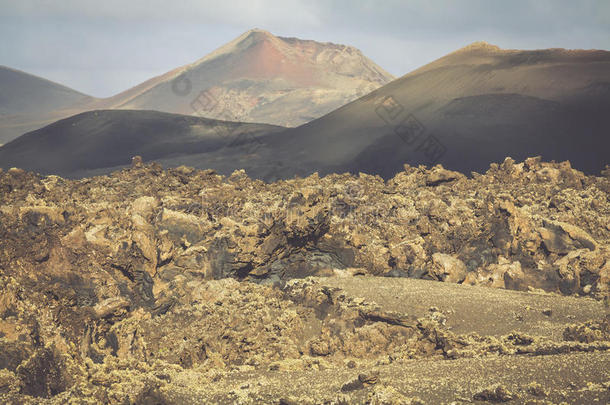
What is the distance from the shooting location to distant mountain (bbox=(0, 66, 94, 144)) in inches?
3469

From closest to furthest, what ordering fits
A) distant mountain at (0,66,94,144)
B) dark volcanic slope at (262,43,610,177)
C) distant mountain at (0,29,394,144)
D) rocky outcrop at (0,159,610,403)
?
rocky outcrop at (0,159,610,403)
dark volcanic slope at (262,43,610,177)
distant mountain at (0,29,394,144)
distant mountain at (0,66,94,144)

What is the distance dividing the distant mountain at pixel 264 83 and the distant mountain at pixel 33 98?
911cm

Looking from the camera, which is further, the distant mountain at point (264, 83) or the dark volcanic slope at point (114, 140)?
the distant mountain at point (264, 83)

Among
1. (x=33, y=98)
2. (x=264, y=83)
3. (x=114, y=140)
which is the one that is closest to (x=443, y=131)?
(x=114, y=140)

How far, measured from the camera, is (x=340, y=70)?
10150cm

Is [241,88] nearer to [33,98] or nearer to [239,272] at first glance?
[33,98]

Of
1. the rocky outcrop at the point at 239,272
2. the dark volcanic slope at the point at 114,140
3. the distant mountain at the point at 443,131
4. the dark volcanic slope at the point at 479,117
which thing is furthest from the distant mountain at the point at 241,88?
the rocky outcrop at the point at 239,272

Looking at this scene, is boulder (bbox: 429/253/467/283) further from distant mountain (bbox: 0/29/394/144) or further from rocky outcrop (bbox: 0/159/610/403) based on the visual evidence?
distant mountain (bbox: 0/29/394/144)

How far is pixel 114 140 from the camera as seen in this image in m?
44.9

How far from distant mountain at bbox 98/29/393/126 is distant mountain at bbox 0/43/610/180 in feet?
102

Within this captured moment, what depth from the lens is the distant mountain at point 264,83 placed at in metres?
79.7

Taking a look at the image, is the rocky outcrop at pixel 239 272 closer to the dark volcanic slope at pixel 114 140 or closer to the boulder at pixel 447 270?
the boulder at pixel 447 270

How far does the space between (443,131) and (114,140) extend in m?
27.6

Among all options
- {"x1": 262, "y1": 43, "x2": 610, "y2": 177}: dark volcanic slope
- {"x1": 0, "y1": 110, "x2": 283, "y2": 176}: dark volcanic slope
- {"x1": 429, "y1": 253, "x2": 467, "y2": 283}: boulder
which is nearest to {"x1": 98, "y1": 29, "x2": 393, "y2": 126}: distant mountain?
{"x1": 0, "y1": 110, "x2": 283, "y2": 176}: dark volcanic slope
